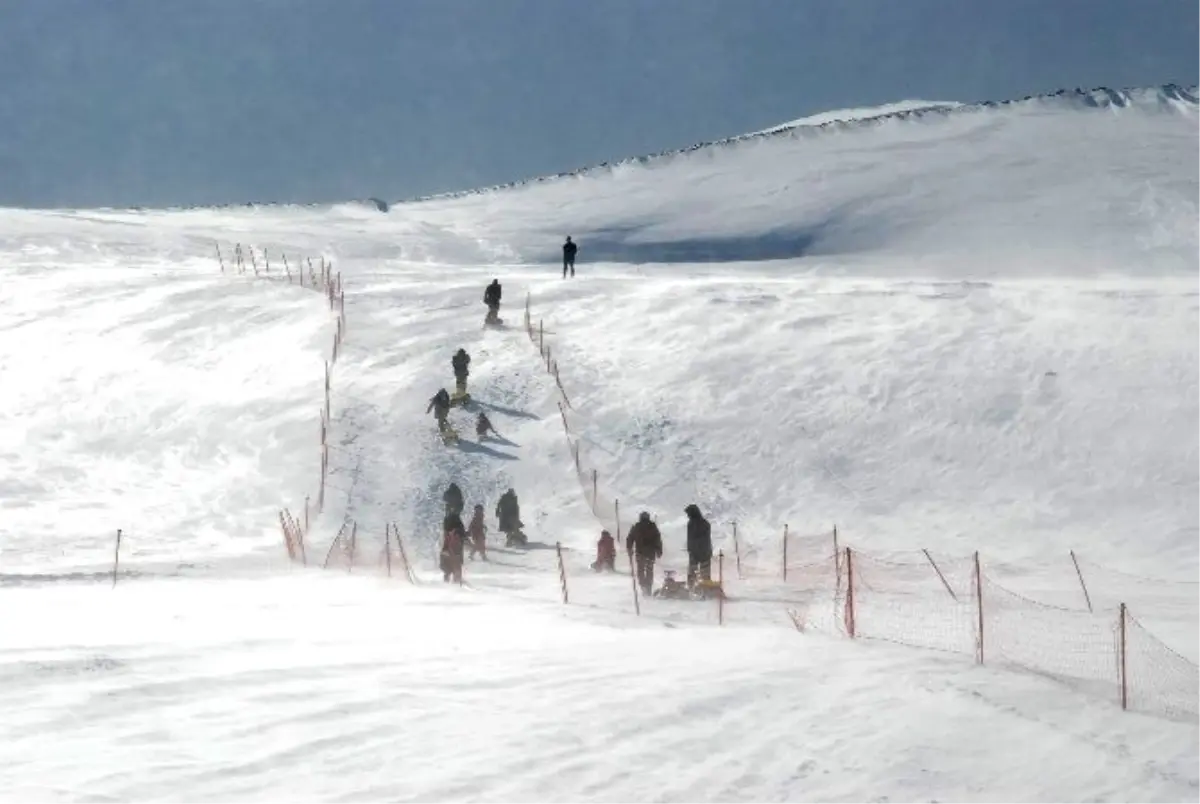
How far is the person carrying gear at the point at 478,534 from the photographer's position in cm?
2162

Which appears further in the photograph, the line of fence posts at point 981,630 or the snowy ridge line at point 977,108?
the snowy ridge line at point 977,108

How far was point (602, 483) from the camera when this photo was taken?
82.9ft

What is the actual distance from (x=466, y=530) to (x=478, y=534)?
108 cm

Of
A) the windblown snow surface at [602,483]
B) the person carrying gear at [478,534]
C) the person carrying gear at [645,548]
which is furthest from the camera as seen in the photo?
the person carrying gear at [478,534]

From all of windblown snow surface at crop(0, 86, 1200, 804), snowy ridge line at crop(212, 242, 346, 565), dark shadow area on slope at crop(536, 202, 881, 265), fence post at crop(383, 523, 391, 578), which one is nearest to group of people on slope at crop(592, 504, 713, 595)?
windblown snow surface at crop(0, 86, 1200, 804)

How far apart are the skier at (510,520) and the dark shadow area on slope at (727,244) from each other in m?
32.1

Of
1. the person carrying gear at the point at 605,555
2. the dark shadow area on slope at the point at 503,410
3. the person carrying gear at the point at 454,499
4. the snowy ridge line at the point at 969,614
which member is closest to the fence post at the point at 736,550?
the snowy ridge line at the point at 969,614

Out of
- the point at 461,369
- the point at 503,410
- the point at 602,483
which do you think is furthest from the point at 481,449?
the point at 461,369

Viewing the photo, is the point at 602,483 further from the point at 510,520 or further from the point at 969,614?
the point at 969,614

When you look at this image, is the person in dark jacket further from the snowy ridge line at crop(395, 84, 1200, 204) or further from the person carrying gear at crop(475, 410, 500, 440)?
the snowy ridge line at crop(395, 84, 1200, 204)

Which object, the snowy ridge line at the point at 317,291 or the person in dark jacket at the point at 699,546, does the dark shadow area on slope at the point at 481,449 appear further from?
the person in dark jacket at the point at 699,546

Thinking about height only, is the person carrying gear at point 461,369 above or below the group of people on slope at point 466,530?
above

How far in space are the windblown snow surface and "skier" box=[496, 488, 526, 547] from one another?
451 mm

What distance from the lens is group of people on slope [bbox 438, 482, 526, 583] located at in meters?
19.2
